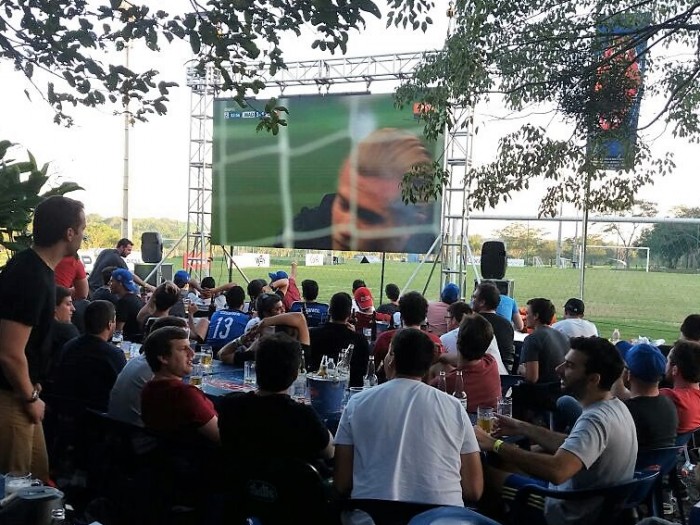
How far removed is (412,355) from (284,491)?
658 mm

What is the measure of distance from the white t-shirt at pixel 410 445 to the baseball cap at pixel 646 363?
116 cm

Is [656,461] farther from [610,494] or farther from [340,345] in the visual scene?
[340,345]

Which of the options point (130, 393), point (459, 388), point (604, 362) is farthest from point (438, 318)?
point (604, 362)

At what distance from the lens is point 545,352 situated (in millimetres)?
4781

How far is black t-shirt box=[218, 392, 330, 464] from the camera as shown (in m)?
2.39

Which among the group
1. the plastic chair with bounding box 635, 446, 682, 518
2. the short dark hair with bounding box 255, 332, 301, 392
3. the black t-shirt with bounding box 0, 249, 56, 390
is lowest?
the plastic chair with bounding box 635, 446, 682, 518

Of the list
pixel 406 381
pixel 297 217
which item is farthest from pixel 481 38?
pixel 297 217

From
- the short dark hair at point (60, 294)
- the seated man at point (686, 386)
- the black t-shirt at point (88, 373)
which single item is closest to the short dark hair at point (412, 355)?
the seated man at point (686, 386)

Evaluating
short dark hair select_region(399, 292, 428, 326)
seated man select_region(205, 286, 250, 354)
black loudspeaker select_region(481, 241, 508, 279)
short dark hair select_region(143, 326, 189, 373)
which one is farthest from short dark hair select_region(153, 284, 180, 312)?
black loudspeaker select_region(481, 241, 508, 279)

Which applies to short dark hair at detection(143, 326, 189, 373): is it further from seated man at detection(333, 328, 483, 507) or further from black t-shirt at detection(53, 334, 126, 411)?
seated man at detection(333, 328, 483, 507)

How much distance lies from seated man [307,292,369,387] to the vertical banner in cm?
324

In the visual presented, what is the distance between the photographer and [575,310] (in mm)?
6086

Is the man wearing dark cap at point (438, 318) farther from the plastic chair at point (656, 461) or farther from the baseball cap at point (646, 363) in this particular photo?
the plastic chair at point (656, 461)

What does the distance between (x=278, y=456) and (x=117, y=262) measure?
690cm
